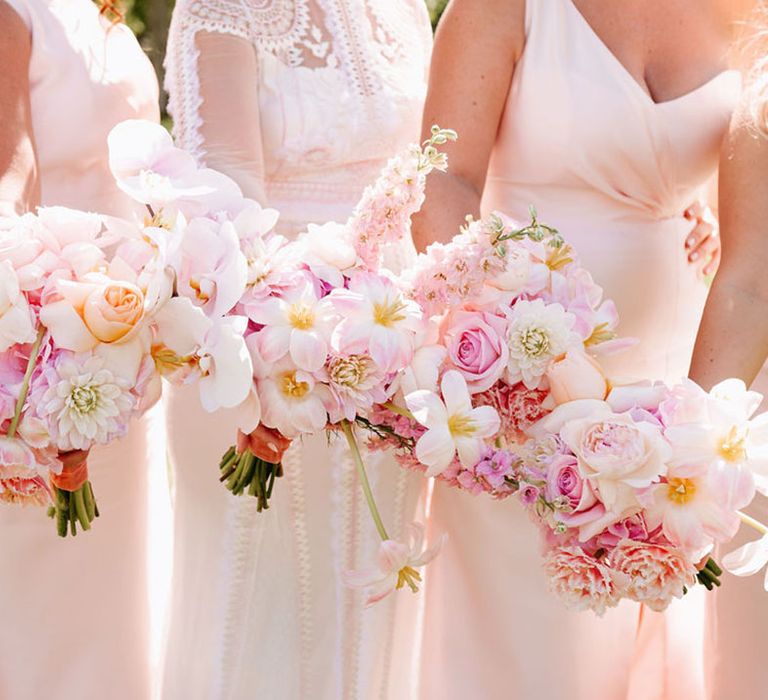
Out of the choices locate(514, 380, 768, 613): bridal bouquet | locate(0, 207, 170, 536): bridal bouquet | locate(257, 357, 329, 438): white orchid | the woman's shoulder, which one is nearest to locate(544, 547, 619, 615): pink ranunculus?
locate(514, 380, 768, 613): bridal bouquet

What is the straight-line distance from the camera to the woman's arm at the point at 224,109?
8.52 ft

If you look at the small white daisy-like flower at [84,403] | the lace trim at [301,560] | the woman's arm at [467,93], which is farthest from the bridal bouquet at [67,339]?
the lace trim at [301,560]

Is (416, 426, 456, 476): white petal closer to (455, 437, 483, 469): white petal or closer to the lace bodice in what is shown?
(455, 437, 483, 469): white petal

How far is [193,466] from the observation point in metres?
2.86

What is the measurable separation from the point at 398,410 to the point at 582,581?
0.35m

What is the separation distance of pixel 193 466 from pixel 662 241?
121 cm

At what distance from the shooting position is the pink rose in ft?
5.45

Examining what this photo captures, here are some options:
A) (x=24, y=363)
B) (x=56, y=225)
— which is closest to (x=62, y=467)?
(x=24, y=363)

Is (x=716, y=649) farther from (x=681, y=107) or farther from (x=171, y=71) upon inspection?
(x=171, y=71)

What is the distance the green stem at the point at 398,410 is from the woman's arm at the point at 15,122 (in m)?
Result: 0.96

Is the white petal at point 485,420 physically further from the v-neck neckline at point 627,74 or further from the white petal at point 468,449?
the v-neck neckline at point 627,74

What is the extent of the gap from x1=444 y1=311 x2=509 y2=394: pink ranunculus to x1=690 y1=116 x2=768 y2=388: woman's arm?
786mm

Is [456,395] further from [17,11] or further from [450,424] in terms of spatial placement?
[17,11]

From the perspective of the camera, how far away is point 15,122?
2.51m
